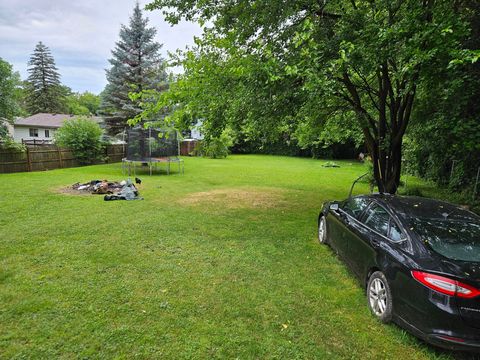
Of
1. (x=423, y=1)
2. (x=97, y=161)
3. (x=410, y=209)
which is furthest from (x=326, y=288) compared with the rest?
(x=97, y=161)

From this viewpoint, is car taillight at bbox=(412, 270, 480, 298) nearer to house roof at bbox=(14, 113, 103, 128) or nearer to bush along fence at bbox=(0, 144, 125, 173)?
bush along fence at bbox=(0, 144, 125, 173)

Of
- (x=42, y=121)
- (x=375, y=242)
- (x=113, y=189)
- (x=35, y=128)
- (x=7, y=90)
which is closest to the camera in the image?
(x=375, y=242)

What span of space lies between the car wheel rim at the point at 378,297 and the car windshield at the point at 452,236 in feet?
2.23

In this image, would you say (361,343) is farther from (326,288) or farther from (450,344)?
Answer: (326,288)

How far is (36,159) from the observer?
14664 mm

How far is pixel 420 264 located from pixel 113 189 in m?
9.21

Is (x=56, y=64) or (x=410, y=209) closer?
(x=410, y=209)

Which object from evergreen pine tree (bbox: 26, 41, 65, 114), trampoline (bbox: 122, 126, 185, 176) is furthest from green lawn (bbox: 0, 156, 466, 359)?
evergreen pine tree (bbox: 26, 41, 65, 114)

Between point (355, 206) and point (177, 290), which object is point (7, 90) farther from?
point (355, 206)

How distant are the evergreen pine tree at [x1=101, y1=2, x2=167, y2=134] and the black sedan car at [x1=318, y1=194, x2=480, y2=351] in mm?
17107

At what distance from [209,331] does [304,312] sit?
1.11 meters

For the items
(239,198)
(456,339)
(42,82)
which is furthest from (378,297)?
(42,82)

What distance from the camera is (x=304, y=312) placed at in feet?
10.4

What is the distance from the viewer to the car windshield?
2611 mm
